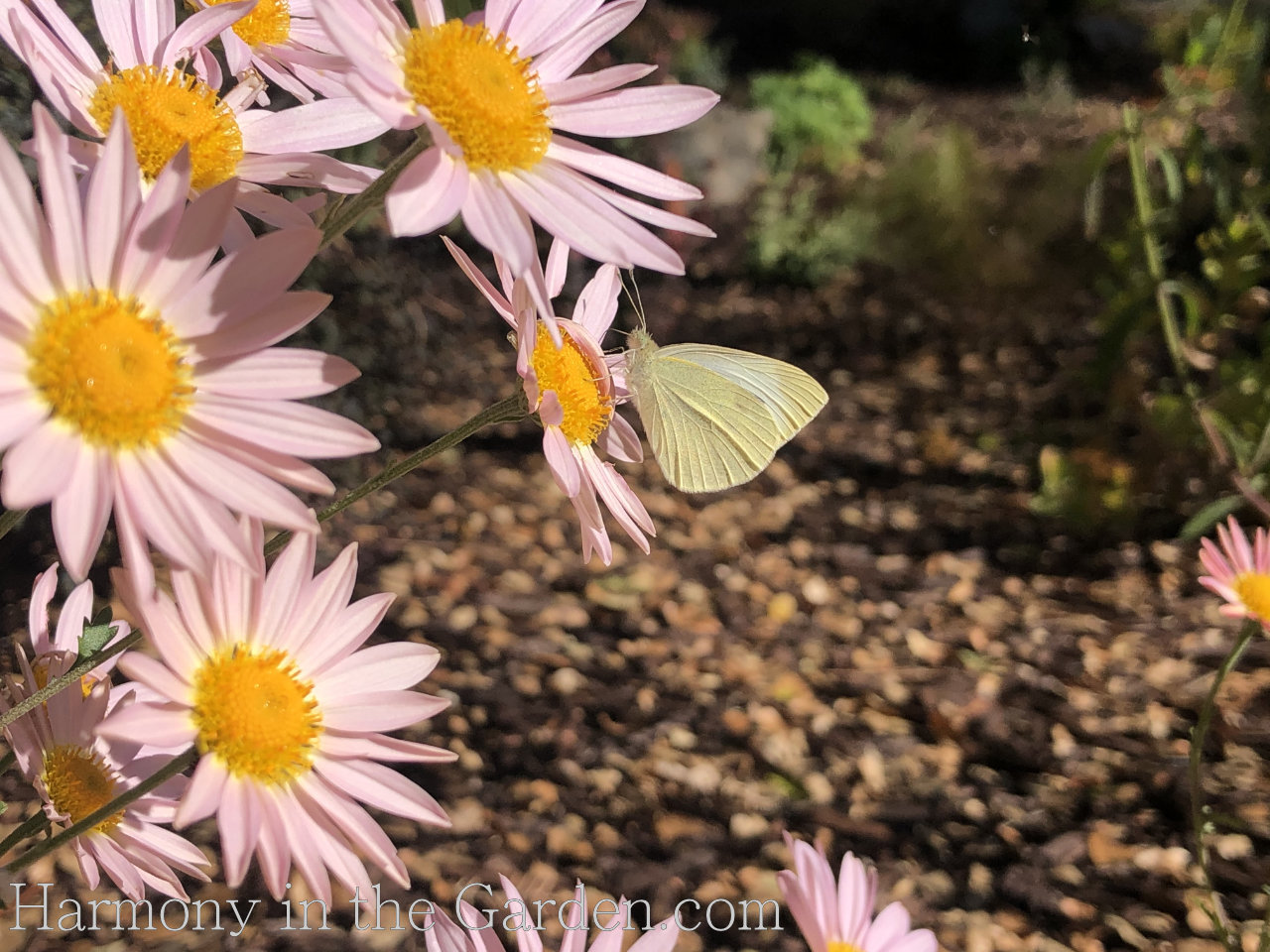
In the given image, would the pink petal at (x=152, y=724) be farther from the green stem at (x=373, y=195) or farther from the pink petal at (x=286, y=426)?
the green stem at (x=373, y=195)

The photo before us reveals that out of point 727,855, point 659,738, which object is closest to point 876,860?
point 727,855

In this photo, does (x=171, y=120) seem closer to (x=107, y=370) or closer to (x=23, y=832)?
(x=107, y=370)

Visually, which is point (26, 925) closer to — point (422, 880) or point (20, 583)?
point (20, 583)

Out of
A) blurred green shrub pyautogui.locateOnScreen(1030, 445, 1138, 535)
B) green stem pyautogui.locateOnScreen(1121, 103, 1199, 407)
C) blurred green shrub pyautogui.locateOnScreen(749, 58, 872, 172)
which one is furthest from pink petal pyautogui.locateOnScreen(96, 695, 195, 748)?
blurred green shrub pyautogui.locateOnScreen(749, 58, 872, 172)

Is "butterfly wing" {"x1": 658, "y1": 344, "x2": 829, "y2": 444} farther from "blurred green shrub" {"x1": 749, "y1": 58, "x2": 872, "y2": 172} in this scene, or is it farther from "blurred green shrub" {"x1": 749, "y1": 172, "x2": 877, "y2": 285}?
"blurred green shrub" {"x1": 749, "y1": 58, "x2": 872, "y2": 172}

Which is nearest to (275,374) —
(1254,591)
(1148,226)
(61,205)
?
(61,205)

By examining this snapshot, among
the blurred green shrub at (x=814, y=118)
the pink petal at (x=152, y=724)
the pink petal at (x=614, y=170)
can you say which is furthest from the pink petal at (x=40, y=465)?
the blurred green shrub at (x=814, y=118)
